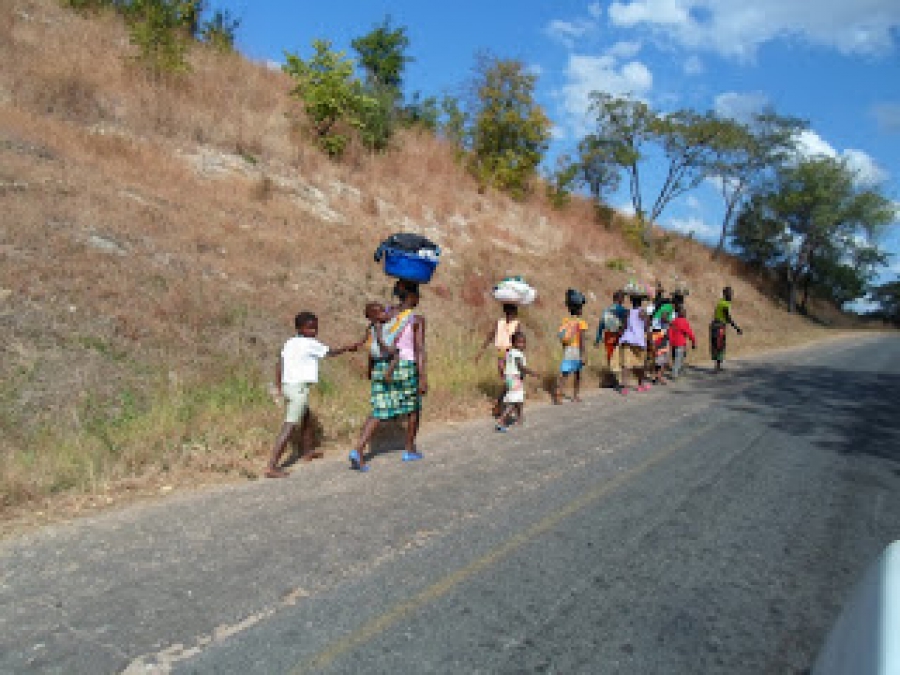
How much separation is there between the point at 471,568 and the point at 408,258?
3354mm

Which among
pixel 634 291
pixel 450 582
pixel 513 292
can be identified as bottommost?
pixel 450 582

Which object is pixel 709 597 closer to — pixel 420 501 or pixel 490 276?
pixel 420 501

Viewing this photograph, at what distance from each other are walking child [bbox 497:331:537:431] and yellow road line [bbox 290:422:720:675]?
7.43 feet

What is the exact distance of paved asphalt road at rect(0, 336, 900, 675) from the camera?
2.92m

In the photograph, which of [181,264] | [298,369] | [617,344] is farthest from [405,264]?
[617,344]

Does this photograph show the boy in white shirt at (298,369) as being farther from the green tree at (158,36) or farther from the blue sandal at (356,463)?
the green tree at (158,36)

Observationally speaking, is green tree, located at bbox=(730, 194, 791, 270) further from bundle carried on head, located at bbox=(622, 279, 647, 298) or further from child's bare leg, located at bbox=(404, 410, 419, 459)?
child's bare leg, located at bbox=(404, 410, 419, 459)

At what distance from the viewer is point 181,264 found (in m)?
9.10

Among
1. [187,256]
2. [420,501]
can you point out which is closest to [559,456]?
[420,501]

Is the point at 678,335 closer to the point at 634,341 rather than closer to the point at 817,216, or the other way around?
the point at 634,341

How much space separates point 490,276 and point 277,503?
1199cm

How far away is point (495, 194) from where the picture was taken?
2219cm

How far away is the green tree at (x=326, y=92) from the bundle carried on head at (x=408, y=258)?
38.0ft

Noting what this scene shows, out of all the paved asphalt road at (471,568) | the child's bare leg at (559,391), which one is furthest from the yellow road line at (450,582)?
the child's bare leg at (559,391)
